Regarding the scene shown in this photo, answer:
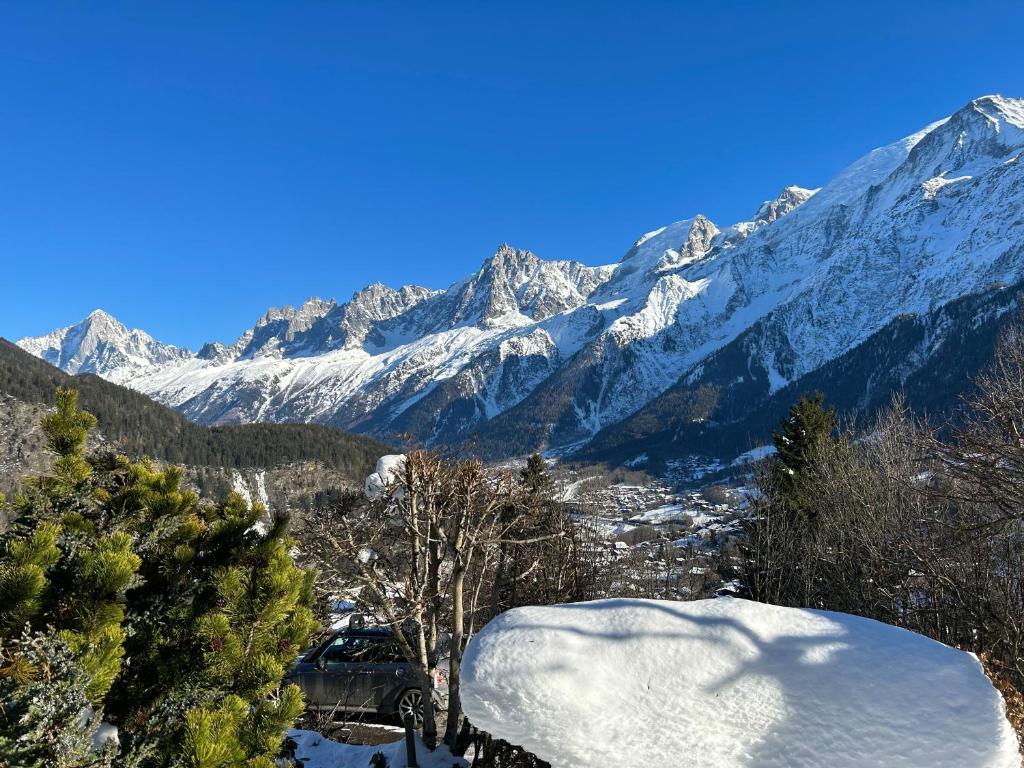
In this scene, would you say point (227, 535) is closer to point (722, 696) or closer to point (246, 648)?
point (246, 648)

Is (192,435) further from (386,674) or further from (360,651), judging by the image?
(386,674)

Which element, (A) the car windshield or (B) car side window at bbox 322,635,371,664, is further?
(B) car side window at bbox 322,635,371,664

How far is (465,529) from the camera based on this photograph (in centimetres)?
869

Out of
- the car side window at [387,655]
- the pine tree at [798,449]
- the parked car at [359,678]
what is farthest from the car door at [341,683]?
the pine tree at [798,449]

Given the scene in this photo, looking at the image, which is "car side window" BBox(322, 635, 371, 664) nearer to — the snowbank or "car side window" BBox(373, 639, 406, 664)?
"car side window" BBox(373, 639, 406, 664)

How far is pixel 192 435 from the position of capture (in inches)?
4956

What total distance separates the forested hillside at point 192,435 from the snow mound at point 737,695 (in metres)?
108

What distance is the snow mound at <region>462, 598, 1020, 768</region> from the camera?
10.5 feet

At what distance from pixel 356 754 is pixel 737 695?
765cm

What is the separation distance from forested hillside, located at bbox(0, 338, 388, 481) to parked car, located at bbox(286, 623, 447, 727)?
322 feet

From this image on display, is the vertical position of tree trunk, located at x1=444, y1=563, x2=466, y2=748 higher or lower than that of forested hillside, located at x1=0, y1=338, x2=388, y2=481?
lower

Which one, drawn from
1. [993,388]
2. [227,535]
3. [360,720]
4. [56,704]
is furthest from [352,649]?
[993,388]

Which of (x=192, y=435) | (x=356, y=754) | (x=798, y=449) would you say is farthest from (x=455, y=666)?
(x=192, y=435)

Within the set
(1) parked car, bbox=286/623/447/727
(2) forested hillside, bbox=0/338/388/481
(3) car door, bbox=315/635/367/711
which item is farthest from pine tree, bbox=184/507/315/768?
(2) forested hillside, bbox=0/338/388/481
